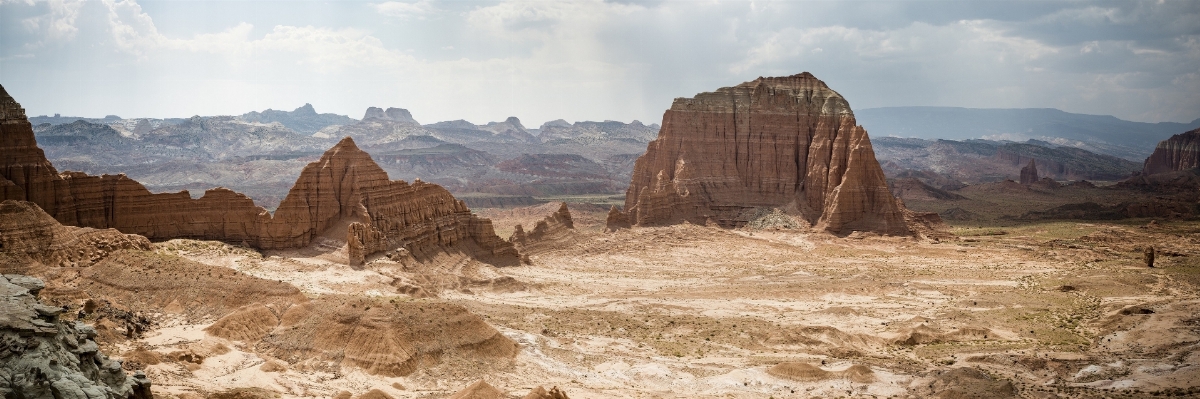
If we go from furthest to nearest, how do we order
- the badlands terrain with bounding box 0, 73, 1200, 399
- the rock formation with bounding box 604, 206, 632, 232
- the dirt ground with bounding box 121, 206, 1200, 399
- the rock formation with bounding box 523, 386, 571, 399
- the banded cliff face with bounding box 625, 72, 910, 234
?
the banded cliff face with bounding box 625, 72, 910, 234, the rock formation with bounding box 604, 206, 632, 232, the dirt ground with bounding box 121, 206, 1200, 399, the badlands terrain with bounding box 0, 73, 1200, 399, the rock formation with bounding box 523, 386, 571, 399

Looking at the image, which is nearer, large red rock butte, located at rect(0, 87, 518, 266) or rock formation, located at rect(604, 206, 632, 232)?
large red rock butte, located at rect(0, 87, 518, 266)

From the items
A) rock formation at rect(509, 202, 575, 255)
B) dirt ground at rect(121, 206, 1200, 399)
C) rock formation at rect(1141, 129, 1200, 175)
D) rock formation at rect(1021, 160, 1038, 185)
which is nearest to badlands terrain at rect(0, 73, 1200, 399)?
dirt ground at rect(121, 206, 1200, 399)

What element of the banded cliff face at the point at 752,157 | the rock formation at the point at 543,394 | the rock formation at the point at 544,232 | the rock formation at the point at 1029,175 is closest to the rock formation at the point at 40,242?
the rock formation at the point at 543,394

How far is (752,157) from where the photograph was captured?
102438 millimetres

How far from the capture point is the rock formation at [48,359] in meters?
23.2

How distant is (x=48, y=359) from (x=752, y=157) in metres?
86.5

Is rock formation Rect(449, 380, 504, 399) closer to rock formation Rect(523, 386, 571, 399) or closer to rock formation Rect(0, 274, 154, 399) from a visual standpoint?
rock formation Rect(523, 386, 571, 399)

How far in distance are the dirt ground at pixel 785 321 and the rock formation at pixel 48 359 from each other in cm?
502

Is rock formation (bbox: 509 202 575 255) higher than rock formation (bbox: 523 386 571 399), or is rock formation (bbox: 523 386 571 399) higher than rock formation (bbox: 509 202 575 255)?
rock formation (bbox: 509 202 575 255)

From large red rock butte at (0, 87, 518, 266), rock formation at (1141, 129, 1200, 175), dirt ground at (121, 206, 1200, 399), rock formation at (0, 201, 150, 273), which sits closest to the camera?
dirt ground at (121, 206, 1200, 399)

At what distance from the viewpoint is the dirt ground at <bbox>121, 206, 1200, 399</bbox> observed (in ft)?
122

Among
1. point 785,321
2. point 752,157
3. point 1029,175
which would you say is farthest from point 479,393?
point 1029,175

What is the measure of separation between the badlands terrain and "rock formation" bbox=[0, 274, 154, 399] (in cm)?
6

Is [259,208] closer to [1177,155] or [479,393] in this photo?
[479,393]
